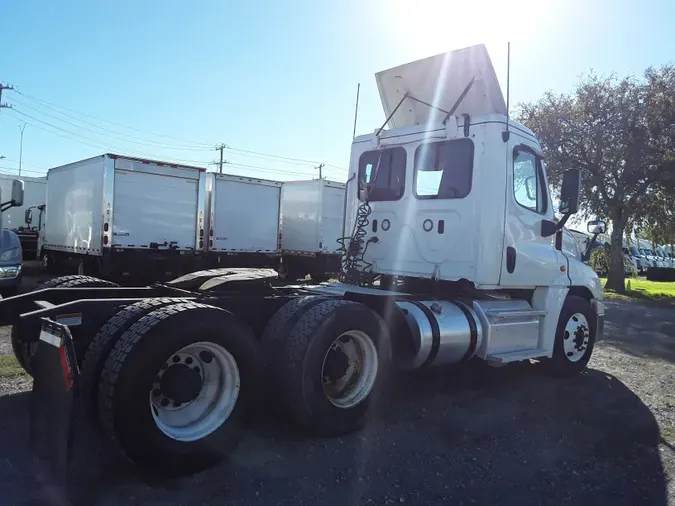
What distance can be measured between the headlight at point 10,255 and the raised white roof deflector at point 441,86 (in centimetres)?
707

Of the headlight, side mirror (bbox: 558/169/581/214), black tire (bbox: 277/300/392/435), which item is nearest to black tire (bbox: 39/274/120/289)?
black tire (bbox: 277/300/392/435)

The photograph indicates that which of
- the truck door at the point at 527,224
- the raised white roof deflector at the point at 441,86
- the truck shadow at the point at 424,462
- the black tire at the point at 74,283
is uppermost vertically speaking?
the raised white roof deflector at the point at 441,86

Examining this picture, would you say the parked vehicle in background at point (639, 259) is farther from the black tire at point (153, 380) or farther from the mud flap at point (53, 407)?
the mud flap at point (53, 407)

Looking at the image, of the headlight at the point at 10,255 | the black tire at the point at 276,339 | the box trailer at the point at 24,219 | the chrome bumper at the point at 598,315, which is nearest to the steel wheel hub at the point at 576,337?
the chrome bumper at the point at 598,315

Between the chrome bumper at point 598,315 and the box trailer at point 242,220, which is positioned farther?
the box trailer at point 242,220

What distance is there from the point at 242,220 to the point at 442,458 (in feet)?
40.3

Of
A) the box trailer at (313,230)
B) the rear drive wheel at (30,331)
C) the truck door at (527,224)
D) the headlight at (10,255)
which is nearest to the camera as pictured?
the rear drive wheel at (30,331)

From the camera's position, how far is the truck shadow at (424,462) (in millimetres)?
3449

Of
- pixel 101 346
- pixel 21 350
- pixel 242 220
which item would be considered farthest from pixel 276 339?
pixel 242 220

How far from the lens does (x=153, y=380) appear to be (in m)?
3.43

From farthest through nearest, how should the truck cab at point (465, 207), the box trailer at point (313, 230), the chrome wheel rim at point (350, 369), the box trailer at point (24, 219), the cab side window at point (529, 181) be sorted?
the box trailer at point (24, 219) → the box trailer at point (313, 230) → the cab side window at point (529, 181) → the truck cab at point (465, 207) → the chrome wheel rim at point (350, 369)

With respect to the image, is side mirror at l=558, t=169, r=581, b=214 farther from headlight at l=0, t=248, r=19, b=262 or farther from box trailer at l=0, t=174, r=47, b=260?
box trailer at l=0, t=174, r=47, b=260

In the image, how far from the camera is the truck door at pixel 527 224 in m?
6.13

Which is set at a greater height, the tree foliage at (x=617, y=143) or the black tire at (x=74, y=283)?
the tree foliage at (x=617, y=143)
